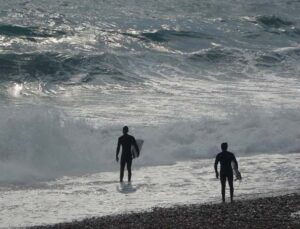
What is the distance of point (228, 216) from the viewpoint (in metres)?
13.7

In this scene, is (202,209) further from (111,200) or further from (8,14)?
(8,14)

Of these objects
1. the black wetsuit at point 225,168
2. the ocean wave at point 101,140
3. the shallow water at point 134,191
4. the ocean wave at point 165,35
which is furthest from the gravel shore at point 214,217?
the ocean wave at point 165,35

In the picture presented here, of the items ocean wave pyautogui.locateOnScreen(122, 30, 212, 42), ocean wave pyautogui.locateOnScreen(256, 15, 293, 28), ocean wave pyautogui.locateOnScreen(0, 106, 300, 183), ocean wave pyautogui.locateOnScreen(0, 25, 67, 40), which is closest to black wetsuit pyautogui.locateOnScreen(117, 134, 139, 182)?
ocean wave pyautogui.locateOnScreen(0, 106, 300, 183)

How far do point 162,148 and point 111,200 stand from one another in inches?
247

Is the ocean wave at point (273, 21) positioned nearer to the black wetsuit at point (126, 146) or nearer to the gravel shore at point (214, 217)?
the black wetsuit at point (126, 146)

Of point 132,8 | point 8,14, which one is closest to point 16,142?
point 8,14

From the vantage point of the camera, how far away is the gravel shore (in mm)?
13180

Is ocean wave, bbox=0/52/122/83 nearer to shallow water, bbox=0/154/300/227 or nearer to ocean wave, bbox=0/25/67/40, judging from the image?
ocean wave, bbox=0/25/67/40

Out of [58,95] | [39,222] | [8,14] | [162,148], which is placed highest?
[8,14]

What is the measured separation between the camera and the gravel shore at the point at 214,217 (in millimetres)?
13180

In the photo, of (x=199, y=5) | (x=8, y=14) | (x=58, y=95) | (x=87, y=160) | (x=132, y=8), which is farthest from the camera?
(x=199, y=5)

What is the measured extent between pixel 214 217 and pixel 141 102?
13824mm

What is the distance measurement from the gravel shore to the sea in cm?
114

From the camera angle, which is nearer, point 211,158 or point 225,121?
point 211,158
